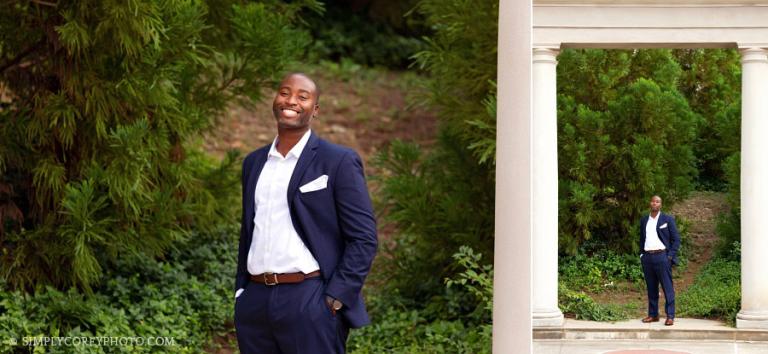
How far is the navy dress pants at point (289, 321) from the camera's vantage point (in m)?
3.67

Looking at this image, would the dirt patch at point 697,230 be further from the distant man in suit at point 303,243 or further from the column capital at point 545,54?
the distant man in suit at point 303,243

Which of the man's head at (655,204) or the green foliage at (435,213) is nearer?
the man's head at (655,204)

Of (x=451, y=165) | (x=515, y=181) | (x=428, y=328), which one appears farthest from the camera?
(x=451, y=165)

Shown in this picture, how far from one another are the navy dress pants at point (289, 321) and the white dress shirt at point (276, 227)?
0.07 meters

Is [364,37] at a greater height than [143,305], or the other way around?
[364,37]

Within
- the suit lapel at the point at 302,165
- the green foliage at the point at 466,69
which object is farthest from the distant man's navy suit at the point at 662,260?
the green foliage at the point at 466,69

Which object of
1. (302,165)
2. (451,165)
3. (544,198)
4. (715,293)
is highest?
(451,165)

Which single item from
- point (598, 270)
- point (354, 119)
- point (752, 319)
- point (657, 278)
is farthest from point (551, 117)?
point (354, 119)

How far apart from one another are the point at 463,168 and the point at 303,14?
20.4ft

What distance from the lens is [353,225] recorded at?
3.79m

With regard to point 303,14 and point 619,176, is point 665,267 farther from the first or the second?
point 303,14

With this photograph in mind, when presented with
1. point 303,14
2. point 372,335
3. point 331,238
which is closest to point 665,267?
point 331,238

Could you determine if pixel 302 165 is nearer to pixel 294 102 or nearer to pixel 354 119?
pixel 294 102

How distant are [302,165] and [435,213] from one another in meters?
3.49
